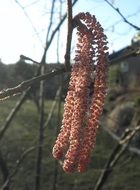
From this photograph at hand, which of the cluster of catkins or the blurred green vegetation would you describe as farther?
the blurred green vegetation

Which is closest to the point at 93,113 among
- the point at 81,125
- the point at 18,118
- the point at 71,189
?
the point at 81,125

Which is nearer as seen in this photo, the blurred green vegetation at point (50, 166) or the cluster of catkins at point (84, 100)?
Answer: the cluster of catkins at point (84, 100)

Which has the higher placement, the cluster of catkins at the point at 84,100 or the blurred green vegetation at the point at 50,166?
the cluster of catkins at the point at 84,100

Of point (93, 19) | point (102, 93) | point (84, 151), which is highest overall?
point (93, 19)

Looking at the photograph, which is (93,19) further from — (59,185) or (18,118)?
(18,118)

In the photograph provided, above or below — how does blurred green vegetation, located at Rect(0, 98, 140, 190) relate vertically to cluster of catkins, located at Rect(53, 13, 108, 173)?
below

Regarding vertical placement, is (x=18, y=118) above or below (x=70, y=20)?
below

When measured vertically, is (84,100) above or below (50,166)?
above

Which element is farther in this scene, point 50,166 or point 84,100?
point 50,166
